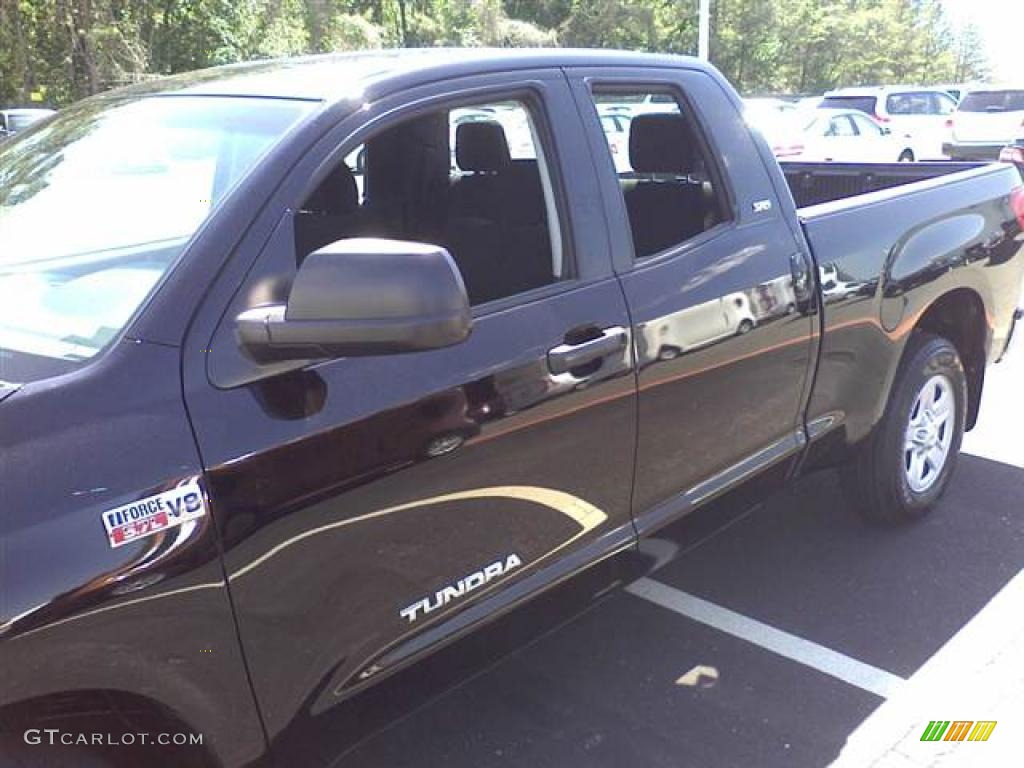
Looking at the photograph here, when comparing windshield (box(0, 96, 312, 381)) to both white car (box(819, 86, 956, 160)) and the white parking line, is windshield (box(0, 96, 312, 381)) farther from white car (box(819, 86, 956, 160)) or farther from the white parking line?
white car (box(819, 86, 956, 160))

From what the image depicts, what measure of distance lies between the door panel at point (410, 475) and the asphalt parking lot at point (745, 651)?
1.24ft

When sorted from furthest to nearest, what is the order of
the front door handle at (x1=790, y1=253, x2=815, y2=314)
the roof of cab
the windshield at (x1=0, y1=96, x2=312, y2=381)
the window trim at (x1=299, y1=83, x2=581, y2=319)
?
the front door handle at (x1=790, y1=253, x2=815, y2=314) → the roof of cab → the window trim at (x1=299, y1=83, x2=581, y2=319) → the windshield at (x1=0, y1=96, x2=312, y2=381)

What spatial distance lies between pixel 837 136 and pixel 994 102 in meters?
4.21

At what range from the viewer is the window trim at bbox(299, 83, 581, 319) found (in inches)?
81.3

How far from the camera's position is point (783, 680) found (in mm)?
3008

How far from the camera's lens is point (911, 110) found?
20.9 m

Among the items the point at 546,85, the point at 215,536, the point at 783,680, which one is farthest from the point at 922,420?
the point at 215,536

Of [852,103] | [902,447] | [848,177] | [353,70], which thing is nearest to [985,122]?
[852,103]

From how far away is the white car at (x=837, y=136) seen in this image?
1596 centimetres

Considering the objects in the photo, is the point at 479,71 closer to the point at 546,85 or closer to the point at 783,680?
the point at 546,85

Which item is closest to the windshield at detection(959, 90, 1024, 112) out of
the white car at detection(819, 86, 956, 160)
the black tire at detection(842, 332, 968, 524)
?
the white car at detection(819, 86, 956, 160)

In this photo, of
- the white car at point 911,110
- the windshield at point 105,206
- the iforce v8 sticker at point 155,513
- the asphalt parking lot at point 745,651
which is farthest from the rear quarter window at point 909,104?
the iforce v8 sticker at point 155,513

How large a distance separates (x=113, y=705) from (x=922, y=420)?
3.30 meters

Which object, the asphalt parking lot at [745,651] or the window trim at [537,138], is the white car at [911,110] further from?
the window trim at [537,138]
